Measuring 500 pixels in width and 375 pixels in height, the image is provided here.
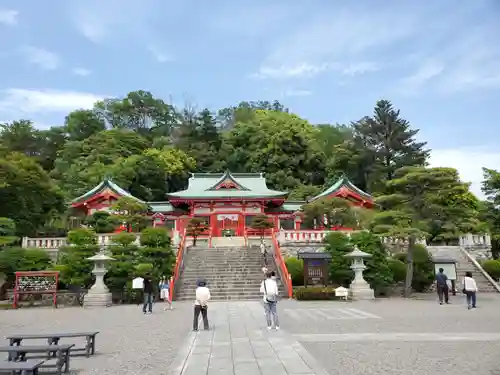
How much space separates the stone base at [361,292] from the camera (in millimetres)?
20281

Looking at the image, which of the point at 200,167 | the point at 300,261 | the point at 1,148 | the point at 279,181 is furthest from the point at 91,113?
the point at 300,261

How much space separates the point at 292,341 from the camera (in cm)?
892

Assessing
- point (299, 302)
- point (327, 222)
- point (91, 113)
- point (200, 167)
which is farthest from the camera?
point (91, 113)

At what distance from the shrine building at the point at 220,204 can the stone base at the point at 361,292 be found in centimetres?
1465

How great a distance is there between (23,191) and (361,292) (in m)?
20.3

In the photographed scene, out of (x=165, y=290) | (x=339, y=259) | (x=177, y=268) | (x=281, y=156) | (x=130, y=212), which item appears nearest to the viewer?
(x=165, y=290)

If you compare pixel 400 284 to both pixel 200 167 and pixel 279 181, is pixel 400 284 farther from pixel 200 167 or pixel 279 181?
pixel 200 167

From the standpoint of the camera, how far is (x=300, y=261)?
22812mm

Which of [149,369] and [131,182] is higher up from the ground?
[131,182]

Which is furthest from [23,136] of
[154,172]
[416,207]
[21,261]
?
[416,207]

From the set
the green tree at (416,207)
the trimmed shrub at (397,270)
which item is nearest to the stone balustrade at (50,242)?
the green tree at (416,207)

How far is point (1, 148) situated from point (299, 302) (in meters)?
20.0

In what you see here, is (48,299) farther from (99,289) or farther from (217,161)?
(217,161)

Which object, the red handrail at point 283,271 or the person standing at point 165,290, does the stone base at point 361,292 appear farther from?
the person standing at point 165,290
